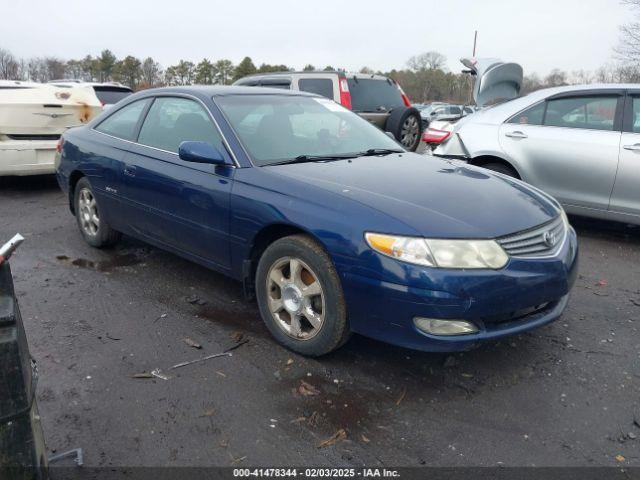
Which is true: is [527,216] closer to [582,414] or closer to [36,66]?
[582,414]

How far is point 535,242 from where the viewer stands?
2.96 m

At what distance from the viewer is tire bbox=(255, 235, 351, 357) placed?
295 centimetres

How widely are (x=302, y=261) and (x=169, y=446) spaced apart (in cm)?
117

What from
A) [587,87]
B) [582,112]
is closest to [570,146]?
[582,112]

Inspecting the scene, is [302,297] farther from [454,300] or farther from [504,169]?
[504,169]

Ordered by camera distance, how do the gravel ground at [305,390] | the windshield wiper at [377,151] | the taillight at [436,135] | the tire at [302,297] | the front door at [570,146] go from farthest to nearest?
the taillight at [436,135]
the front door at [570,146]
the windshield wiper at [377,151]
the tire at [302,297]
the gravel ground at [305,390]

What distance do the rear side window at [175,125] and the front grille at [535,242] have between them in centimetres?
196

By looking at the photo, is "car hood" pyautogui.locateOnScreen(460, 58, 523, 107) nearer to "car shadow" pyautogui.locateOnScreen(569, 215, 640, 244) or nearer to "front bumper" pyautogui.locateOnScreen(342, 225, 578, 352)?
"car shadow" pyautogui.locateOnScreen(569, 215, 640, 244)

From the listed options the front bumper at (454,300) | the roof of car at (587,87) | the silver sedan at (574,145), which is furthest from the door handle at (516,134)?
the front bumper at (454,300)

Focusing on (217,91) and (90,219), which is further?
(90,219)

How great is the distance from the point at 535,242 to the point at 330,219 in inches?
44.2

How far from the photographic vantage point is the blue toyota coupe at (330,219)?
272cm

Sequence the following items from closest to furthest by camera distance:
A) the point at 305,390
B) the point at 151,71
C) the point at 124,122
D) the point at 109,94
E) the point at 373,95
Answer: the point at 305,390 → the point at 124,122 → the point at 373,95 → the point at 109,94 → the point at 151,71

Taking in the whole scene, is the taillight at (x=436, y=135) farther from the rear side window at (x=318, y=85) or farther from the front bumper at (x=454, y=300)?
the front bumper at (x=454, y=300)
